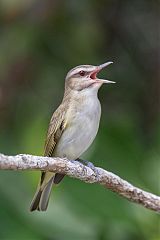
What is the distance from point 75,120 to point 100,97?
2.56 meters

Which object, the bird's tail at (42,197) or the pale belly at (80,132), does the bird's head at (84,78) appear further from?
the bird's tail at (42,197)

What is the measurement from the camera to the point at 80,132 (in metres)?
4.67

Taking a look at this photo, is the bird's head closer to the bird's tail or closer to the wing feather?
the wing feather

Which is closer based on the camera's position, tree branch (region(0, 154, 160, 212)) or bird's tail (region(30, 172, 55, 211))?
tree branch (region(0, 154, 160, 212))

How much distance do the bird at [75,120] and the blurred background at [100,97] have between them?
550 millimetres

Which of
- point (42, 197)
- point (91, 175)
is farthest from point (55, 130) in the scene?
point (91, 175)

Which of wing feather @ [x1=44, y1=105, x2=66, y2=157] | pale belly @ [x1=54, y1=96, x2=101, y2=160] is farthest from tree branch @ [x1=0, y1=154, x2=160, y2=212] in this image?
wing feather @ [x1=44, y1=105, x2=66, y2=157]

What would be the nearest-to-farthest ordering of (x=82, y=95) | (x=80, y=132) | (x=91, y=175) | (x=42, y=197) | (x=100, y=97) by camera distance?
1. (x=91, y=175)
2. (x=80, y=132)
3. (x=82, y=95)
4. (x=42, y=197)
5. (x=100, y=97)

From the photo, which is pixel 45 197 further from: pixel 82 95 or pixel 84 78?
pixel 84 78

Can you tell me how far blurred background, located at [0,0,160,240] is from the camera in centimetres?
541

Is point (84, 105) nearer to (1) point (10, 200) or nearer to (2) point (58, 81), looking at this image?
(1) point (10, 200)

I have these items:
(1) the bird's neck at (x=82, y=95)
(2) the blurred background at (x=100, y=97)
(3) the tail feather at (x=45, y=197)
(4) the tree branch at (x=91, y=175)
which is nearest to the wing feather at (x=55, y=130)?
(1) the bird's neck at (x=82, y=95)

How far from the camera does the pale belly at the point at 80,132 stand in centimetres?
464

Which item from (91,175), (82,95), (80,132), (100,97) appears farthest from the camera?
(100,97)
